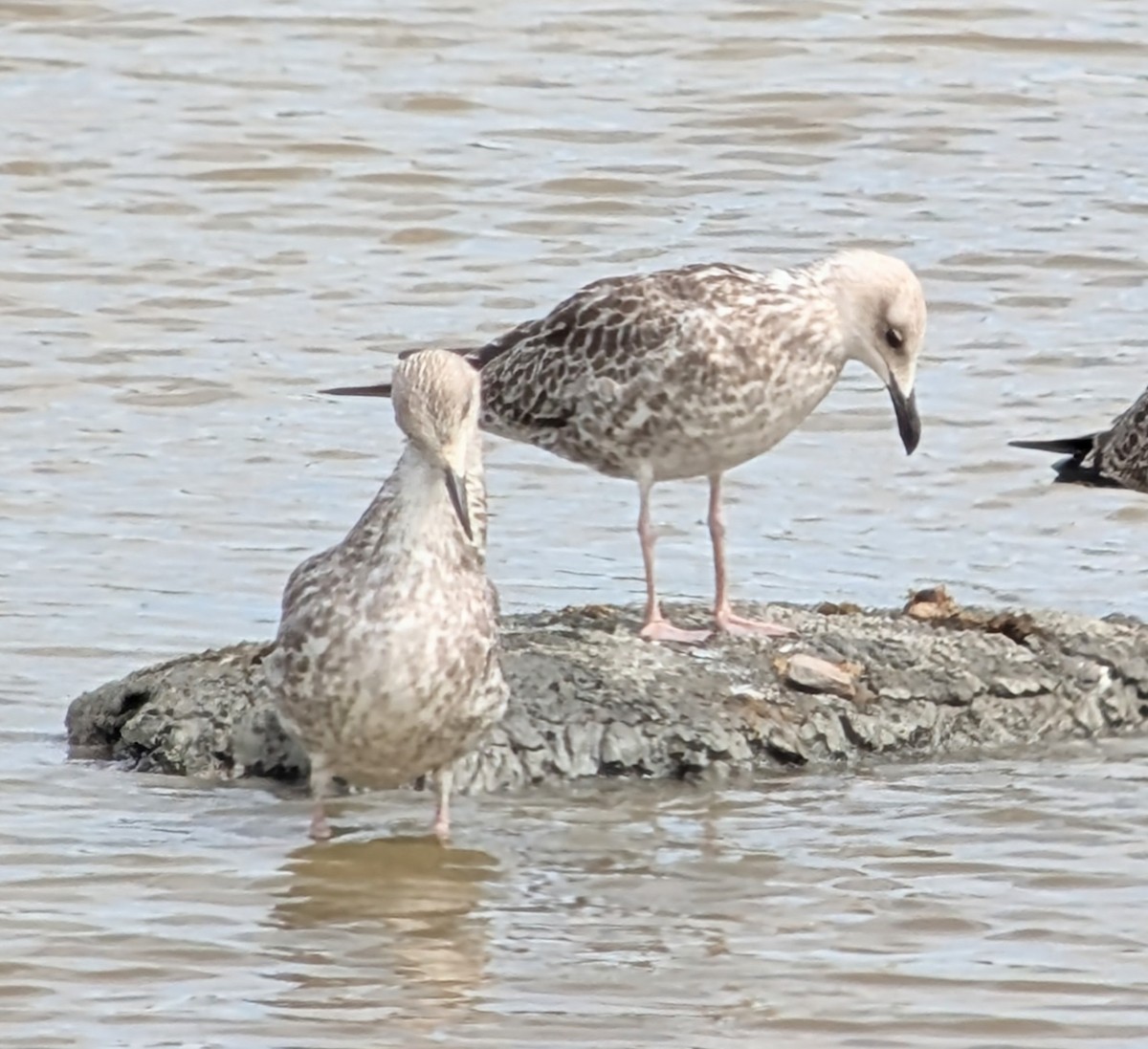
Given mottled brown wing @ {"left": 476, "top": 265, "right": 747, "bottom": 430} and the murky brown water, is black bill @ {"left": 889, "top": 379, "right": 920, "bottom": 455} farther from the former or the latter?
the murky brown water

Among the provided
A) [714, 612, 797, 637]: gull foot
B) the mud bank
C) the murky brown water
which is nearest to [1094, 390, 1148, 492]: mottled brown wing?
the murky brown water

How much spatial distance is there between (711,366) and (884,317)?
0.57 m

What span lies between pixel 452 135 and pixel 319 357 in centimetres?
349

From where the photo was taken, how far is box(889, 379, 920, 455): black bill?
8.61 m

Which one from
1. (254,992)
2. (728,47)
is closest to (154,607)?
(254,992)

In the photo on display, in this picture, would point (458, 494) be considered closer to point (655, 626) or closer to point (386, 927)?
point (386, 927)

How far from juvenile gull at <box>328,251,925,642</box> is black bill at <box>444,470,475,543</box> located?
136cm

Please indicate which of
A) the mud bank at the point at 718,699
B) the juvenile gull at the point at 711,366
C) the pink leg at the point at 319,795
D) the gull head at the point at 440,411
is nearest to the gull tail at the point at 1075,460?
the juvenile gull at the point at 711,366

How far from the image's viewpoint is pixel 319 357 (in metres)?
11.9

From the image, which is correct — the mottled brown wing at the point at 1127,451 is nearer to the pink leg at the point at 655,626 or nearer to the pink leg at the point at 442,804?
the pink leg at the point at 655,626

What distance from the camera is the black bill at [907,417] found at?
28.2 ft

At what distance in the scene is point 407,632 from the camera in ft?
22.3

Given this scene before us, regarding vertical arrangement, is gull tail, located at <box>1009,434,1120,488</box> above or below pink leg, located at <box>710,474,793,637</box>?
above

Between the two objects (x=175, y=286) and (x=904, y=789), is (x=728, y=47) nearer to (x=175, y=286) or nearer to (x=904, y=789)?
(x=175, y=286)
